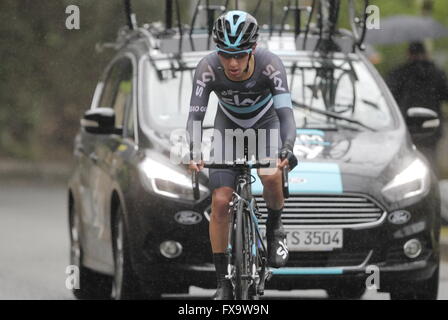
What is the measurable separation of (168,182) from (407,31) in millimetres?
11194

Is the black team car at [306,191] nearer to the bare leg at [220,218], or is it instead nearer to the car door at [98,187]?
the car door at [98,187]

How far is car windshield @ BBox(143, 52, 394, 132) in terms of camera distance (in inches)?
432

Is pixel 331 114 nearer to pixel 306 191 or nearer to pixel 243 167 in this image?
pixel 306 191

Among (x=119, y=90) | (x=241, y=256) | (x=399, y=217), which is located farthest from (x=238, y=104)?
(x=119, y=90)

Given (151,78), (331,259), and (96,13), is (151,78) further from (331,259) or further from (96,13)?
(96,13)

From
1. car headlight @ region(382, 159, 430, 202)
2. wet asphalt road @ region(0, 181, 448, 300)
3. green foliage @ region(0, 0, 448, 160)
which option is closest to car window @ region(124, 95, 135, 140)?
wet asphalt road @ region(0, 181, 448, 300)

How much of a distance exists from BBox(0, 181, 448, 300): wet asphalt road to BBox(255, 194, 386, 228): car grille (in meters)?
1.95

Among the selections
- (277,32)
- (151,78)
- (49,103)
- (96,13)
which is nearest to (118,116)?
(151,78)

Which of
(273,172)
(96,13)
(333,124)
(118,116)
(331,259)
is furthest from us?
(96,13)

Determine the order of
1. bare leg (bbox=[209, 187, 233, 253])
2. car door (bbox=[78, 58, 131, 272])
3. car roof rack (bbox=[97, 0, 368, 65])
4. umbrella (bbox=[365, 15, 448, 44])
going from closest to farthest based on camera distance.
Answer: bare leg (bbox=[209, 187, 233, 253]), car door (bbox=[78, 58, 131, 272]), car roof rack (bbox=[97, 0, 368, 65]), umbrella (bbox=[365, 15, 448, 44])

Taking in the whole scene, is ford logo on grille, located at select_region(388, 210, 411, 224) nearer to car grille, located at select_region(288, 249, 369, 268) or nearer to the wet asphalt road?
car grille, located at select_region(288, 249, 369, 268)

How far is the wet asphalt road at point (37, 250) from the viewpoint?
12516 mm

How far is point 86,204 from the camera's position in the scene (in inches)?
470

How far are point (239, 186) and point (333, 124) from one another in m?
2.38
